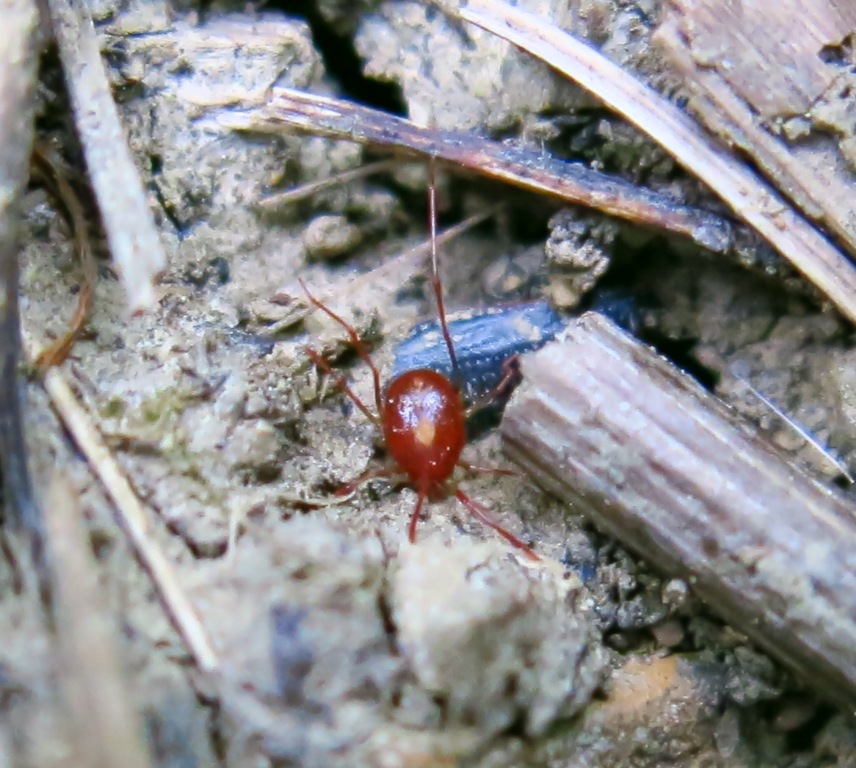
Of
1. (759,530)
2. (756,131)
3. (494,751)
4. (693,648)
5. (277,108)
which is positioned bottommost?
(494,751)

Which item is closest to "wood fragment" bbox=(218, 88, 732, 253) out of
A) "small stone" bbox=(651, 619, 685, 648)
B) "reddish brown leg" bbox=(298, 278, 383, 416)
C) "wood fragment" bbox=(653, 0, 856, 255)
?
"wood fragment" bbox=(653, 0, 856, 255)

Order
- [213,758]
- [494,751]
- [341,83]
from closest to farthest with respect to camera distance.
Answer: [213,758] < [494,751] < [341,83]

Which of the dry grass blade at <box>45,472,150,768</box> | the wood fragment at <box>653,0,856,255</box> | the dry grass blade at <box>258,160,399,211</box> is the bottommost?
the dry grass blade at <box>45,472,150,768</box>

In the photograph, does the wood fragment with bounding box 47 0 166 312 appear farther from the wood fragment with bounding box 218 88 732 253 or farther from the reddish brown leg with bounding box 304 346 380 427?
the reddish brown leg with bounding box 304 346 380 427

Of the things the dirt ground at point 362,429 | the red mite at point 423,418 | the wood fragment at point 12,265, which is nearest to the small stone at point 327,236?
the dirt ground at point 362,429

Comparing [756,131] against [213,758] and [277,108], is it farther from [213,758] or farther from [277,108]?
[213,758]

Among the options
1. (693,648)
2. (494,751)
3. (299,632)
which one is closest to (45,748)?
(299,632)

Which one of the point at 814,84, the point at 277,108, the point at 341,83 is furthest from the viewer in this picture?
the point at 341,83
